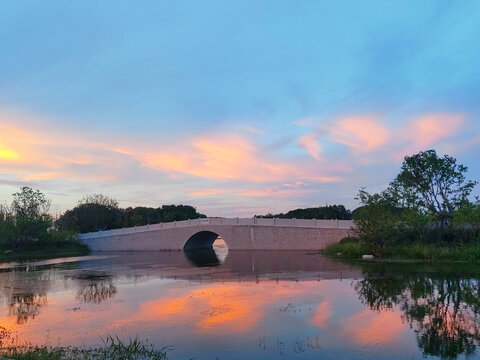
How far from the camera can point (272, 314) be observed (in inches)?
381

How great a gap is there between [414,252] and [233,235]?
18.8m

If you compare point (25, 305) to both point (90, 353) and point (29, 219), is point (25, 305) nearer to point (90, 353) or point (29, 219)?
point (90, 353)

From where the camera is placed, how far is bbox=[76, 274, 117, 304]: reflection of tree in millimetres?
12887

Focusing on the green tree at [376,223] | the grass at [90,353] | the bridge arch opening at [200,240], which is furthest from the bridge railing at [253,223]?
the grass at [90,353]

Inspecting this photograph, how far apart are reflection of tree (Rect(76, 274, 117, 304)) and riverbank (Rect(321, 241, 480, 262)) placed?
12358 millimetres

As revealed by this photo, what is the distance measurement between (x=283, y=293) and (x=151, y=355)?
21.0 feet

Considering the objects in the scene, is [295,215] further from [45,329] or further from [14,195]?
[45,329]

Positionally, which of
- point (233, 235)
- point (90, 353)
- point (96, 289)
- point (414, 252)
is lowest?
point (96, 289)

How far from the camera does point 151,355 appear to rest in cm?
662

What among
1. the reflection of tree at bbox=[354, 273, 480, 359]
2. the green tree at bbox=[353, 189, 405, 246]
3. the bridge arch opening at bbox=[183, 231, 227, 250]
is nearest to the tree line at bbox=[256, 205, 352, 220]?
the bridge arch opening at bbox=[183, 231, 227, 250]

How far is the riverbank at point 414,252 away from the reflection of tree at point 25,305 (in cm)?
1483

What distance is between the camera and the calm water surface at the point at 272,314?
7105mm

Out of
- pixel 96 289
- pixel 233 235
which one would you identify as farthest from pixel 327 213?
pixel 96 289

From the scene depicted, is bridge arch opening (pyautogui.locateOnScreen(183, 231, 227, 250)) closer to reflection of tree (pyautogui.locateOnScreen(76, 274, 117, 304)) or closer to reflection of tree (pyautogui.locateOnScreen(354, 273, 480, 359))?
reflection of tree (pyautogui.locateOnScreen(76, 274, 117, 304))
